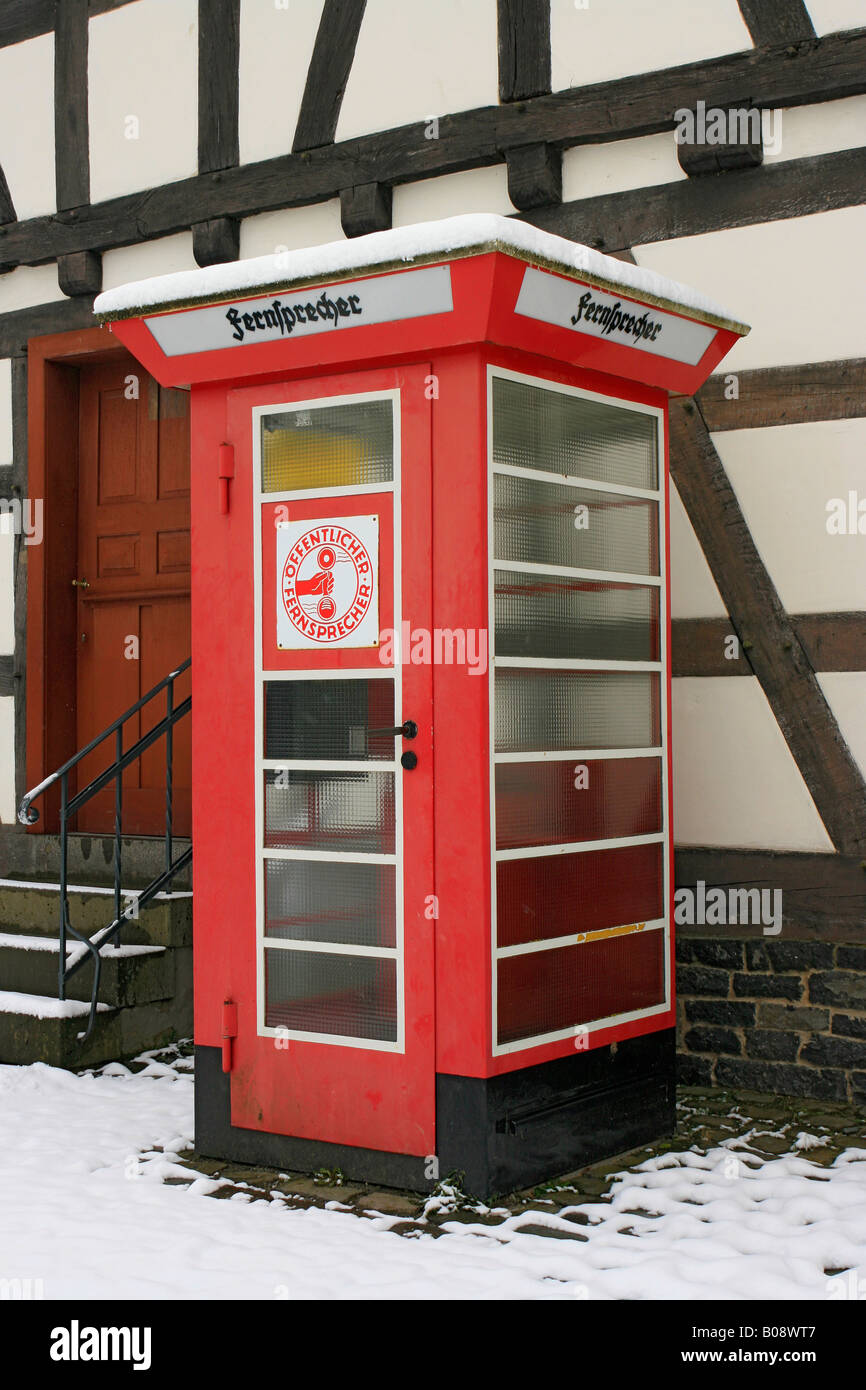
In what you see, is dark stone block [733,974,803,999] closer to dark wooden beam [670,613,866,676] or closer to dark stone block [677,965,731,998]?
dark stone block [677,965,731,998]

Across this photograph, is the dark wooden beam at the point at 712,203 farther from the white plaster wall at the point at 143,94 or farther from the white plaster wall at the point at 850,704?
the white plaster wall at the point at 143,94

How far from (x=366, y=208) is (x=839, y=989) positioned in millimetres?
3672

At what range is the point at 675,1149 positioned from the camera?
4742 mm

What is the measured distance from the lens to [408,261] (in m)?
4.03

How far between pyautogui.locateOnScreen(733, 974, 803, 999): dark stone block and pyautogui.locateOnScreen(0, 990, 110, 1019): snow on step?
252 cm

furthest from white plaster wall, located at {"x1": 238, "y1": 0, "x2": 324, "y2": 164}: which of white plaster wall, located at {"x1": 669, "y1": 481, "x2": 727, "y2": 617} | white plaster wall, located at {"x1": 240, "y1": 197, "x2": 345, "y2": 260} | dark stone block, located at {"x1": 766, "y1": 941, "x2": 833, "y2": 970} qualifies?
dark stone block, located at {"x1": 766, "y1": 941, "x2": 833, "y2": 970}

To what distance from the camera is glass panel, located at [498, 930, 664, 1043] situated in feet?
14.1

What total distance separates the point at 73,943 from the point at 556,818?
112 inches

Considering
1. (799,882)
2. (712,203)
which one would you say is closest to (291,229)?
(712,203)

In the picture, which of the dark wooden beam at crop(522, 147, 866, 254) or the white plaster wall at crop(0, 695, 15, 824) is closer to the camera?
the dark wooden beam at crop(522, 147, 866, 254)

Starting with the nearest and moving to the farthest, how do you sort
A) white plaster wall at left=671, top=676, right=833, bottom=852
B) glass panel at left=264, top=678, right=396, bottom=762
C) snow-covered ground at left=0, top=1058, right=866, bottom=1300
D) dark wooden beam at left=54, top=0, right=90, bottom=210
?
snow-covered ground at left=0, top=1058, right=866, bottom=1300 < glass panel at left=264, top=678, right=396, bottom=762 < white plaster wall at left=671, top=676, right=833, bottom=852 < dark wooden beam at left=54, top=0, right=90, bottom=210

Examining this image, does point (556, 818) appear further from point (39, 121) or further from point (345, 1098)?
point (39, 121)

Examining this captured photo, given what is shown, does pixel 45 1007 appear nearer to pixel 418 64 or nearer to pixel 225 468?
pixel 225 468
